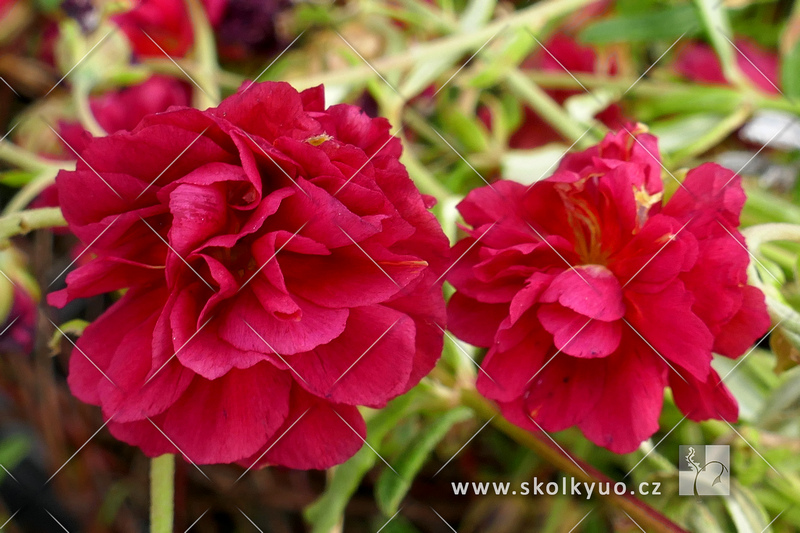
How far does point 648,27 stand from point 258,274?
14.6 inches

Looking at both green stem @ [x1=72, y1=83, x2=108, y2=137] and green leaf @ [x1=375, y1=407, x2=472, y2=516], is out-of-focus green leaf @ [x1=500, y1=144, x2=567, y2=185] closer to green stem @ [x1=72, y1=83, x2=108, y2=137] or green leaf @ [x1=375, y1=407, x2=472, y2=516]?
green leaf @ [x1=375, y1=407, x2=472, y2=516]

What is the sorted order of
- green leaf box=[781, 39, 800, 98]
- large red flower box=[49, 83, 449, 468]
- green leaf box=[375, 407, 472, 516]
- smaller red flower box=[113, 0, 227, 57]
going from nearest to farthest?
large red flower box=[49, 83, 449, 468] → green leaf box=[375, 407, 472, 516] → green leaf box=[781, 39, 800, 98] → smaller red flower box=[113, 0, 227, 57]

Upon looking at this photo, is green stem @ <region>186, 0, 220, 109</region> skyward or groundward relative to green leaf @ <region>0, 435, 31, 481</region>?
skyward

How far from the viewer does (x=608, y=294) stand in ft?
0.69

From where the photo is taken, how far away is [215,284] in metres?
0.21

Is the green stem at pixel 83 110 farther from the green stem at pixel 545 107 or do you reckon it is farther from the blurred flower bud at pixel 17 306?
the green stem at pixel 545 107

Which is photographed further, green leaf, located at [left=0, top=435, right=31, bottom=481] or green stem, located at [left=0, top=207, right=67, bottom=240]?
green leaf, located at [left=0, top=435, right=31, bottom=481]

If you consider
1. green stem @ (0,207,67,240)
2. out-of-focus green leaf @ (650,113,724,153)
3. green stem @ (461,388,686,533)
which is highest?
green stem @ (0,207,67,240)

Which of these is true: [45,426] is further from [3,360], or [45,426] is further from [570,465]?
[570,465]

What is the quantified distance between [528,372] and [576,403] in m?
0.02


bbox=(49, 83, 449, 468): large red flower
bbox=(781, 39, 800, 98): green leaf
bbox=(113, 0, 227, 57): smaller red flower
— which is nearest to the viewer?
bbox=(49, 83, 449, 468): large red flower

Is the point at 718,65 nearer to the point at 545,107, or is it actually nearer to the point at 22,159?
the point at 545,107

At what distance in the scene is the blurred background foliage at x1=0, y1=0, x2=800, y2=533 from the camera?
33 centimetres

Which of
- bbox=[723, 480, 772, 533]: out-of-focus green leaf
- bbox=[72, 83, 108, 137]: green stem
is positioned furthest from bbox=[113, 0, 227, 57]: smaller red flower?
bbox=[723, 480, 772, 533]: out-of-focus green leaf
